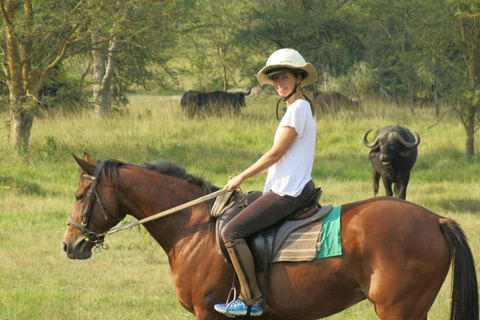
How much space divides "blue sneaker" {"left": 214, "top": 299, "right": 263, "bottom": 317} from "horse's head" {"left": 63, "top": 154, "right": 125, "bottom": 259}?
1023 millimetres

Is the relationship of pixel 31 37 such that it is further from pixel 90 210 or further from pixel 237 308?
pixel 237 308

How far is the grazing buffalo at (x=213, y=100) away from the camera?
23.0 m

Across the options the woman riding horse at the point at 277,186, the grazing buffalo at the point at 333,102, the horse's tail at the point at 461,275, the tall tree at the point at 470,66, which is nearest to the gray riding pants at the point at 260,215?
the woman riding horse at the point at 277,186

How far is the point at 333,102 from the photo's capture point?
2348 centimetres

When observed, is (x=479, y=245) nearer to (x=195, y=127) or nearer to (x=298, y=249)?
(x=298, y=249)

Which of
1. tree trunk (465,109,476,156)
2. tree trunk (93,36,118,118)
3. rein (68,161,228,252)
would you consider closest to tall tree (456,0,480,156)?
tree trunk (465,109,476,156)

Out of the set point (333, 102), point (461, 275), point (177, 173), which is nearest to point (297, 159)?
point (177, 173)

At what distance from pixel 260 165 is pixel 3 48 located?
41.2ft

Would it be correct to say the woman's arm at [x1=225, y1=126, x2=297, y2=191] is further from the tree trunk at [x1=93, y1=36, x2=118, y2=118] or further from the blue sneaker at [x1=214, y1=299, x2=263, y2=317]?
the tree trunk at [x1=93, y1=36, x2=118, y2=118]

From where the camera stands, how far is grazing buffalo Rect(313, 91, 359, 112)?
76.0ft

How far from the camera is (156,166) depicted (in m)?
5.27

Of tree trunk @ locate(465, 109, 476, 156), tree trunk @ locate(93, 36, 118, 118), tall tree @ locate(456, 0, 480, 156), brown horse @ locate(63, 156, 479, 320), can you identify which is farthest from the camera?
tree trunk @ locate(93, 36, 118, 118)

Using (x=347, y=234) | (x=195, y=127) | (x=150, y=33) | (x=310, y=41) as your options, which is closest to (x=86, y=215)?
(x=347, y=234)

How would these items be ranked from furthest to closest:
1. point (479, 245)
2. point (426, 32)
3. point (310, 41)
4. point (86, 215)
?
1. point (310, 41)
2. point (426, 32)
3. point (479, 245)
4. point (86, 215)
